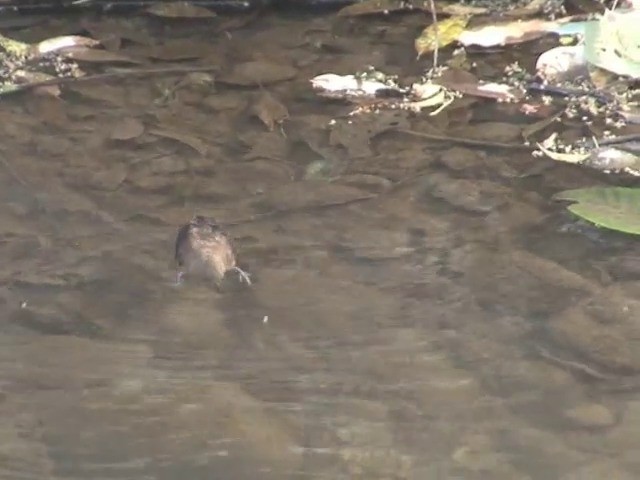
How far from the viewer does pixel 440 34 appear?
2.63 m

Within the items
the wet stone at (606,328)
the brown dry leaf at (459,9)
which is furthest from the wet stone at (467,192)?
the brown dry leaf at (459,9)

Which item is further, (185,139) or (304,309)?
(185,139)

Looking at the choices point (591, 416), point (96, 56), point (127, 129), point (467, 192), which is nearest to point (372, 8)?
point (96, 56)

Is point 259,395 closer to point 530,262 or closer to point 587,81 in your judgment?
point 530,262

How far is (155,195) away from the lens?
1.98 metres

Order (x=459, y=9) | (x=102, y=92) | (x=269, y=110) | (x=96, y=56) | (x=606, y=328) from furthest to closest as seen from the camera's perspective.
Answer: (x=459, y=9) → (x=96, y=56) → (x=102, y=92) → (x=269, y=110) → (x=606, y=328)

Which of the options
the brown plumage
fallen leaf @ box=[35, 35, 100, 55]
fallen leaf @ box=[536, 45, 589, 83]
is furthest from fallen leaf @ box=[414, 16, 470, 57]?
the brown plumage

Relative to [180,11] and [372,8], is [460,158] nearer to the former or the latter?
[372,8]

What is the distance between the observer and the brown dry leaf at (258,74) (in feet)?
7.97

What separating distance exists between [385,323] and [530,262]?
0.32m

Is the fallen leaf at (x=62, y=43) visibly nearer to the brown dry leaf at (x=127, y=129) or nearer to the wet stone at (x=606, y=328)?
the brown dry leaf at (x=127, y=129)

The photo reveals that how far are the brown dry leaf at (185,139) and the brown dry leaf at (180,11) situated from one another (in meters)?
0.71

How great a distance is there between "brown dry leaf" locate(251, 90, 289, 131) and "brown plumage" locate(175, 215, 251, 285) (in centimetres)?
53

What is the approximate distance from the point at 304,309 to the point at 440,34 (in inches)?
48.9
